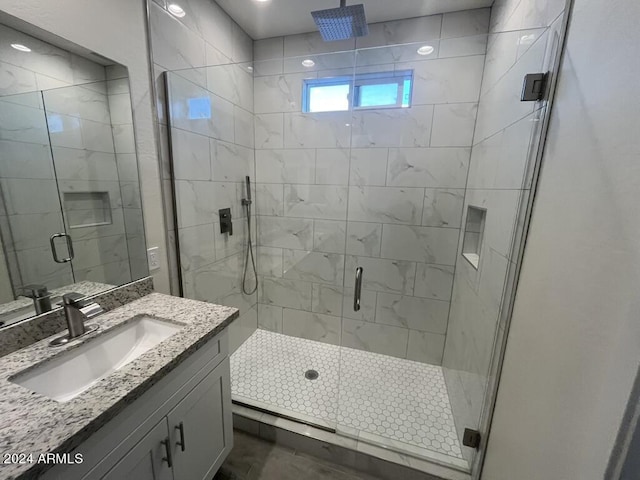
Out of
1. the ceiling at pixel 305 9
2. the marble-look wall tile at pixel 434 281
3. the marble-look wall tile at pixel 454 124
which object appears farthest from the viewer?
the marble-look wall tile at pixel 434 281

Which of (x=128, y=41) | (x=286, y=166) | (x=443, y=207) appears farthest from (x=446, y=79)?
(x=128, y=41)

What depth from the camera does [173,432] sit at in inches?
37.4

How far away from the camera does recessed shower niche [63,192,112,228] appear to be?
43.3 inches

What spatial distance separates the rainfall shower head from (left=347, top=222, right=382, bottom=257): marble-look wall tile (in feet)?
4.23

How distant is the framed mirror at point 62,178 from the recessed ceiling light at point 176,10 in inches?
20.6

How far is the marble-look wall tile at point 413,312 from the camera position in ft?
6.65

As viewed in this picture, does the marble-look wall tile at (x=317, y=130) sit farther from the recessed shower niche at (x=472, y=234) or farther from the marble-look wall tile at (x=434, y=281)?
the marble-look wall tile at (x=434, y=281)

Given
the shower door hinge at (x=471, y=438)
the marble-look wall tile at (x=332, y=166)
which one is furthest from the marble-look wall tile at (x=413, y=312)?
the marble-look wall tile at (x=332, y=166)

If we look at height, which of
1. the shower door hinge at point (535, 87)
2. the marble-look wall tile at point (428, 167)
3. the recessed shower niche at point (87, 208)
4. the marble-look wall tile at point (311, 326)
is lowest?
the marble-look wall tile at point (311, 326)

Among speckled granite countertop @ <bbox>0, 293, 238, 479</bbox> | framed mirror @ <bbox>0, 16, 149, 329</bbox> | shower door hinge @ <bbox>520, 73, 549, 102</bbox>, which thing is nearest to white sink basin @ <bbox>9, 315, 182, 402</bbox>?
speckled granite countertop @ <bbox>0, 293, 238, 479</bbox>

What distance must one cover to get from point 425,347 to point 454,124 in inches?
69.1

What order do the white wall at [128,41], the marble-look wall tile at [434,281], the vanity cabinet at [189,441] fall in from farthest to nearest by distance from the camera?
1. the marble-look wall tile at [434,281]
2. the white wall at [128,41]
3. the vanity cabinet at [189,441]

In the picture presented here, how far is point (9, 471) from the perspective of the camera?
52cm

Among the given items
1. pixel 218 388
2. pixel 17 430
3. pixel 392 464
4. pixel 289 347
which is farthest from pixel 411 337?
pixel 17 430
